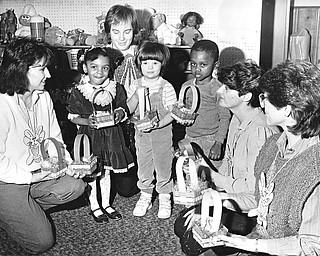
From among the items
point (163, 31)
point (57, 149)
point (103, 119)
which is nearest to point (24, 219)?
point (57, 149)

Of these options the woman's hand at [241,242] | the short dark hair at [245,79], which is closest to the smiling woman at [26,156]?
the short dark hair at [245,79]

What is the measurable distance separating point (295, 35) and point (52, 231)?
1986 millimetres

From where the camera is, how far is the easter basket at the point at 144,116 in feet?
6.98

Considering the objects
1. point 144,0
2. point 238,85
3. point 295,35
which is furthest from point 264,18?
point 238,85

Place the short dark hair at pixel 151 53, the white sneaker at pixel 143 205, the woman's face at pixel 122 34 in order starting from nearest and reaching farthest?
the short dark hair at pixel 151 53 → the white sneaker at pixel 143 205 → the woman's face at pixel 122 34

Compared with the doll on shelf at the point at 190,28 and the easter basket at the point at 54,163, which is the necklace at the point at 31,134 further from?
the doll on shelf at the point at 190,28

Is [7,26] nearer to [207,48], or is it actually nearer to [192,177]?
[207,48]

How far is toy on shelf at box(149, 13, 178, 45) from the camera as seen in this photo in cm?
304

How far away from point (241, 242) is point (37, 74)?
115cm

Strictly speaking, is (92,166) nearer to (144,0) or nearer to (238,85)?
(238,85)

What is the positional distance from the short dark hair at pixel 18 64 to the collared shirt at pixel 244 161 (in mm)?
873

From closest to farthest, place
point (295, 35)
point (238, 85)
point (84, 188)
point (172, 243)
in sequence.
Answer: point (238, 85) < point (172, 243) < point (84, 188) < point (295, 35)

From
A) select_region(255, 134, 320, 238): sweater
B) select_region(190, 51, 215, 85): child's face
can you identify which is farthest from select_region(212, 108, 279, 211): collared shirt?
select_region(190, 51, 215, 85): child's face

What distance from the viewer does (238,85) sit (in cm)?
189
